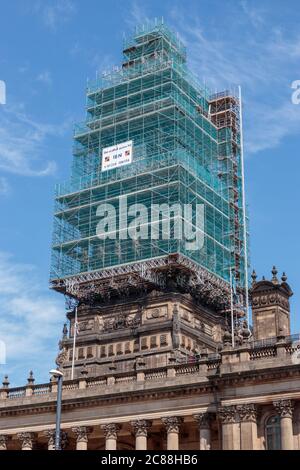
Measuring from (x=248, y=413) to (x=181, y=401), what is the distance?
22.0ft

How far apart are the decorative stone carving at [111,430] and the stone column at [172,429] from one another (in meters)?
4.72

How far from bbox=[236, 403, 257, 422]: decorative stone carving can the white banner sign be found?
5016 centimetres

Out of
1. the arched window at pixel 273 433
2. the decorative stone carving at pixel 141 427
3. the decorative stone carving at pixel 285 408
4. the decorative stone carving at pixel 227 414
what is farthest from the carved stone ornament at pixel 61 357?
the decorative stone carving at pixel 285 408

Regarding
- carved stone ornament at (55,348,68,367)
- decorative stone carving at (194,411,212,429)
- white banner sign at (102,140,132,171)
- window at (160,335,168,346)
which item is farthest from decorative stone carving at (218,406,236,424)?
white banner sign at (102,140,132,171)

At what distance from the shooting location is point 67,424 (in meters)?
70.5

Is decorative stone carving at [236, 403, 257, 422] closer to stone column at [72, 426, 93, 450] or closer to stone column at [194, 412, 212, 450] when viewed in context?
stone column at [194, 412, 212, 450]

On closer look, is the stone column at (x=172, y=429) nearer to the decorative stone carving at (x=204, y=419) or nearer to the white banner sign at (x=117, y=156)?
the decorative stone carving at (x=204, y=419)

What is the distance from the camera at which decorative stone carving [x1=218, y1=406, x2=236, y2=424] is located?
61188 mm

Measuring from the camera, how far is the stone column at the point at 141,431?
65750 mm

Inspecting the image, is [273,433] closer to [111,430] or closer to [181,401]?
[181,401]

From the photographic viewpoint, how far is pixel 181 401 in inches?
2574

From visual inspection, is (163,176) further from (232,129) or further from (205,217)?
(232,129)
